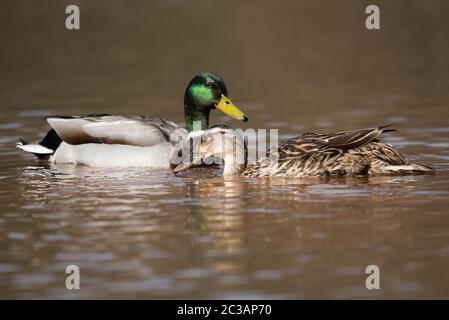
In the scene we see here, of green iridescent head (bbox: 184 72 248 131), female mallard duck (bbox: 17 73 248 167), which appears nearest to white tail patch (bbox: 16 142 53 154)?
female mallard duck (bbox: 17 73 248 167)

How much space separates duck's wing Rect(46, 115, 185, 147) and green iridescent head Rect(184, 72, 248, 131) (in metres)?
0.26

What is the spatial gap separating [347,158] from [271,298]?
4.36 m

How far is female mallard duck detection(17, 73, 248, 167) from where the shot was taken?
41.5 ft

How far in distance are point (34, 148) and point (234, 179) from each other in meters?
2.91

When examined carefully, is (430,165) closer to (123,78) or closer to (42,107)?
(42,107)

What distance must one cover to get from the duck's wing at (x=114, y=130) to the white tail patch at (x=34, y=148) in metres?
0.25

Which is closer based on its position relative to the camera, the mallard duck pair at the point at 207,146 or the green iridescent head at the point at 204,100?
the mallard duck pair at the point at 207,146

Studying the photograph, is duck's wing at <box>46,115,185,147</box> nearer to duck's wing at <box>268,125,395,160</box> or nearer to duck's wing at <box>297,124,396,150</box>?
duck's wing at <box>268,125,395,160</box>

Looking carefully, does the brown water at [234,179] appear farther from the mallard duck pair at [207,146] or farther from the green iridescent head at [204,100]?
the green iridescent head at [204,100]

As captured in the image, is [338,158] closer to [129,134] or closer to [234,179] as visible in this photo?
[234,179]

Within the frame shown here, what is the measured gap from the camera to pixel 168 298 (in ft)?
23.0

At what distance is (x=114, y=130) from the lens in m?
12.8

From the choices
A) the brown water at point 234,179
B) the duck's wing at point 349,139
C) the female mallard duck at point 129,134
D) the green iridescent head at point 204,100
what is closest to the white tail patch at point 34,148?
the female mallard duck at point 129,134

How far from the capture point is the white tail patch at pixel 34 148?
520 inches
